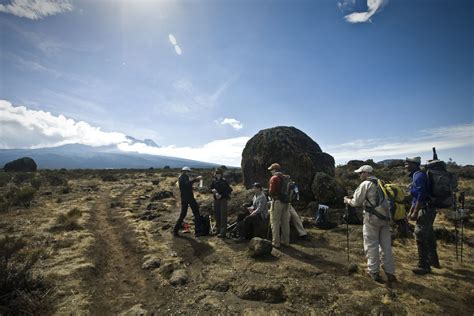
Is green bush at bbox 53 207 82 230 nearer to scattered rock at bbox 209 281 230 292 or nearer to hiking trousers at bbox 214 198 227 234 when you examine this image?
hiking trousers at bbox 214 198 227 234

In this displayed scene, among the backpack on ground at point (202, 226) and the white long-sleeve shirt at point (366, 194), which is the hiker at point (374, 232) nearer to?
the white long-sleeve shirt at point (366, 194)

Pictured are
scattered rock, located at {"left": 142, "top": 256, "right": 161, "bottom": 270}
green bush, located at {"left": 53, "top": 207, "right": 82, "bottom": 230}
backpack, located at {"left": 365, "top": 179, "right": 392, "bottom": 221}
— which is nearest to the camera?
backpack, located at {"left": 365, "top": 179, "right": 392, "bottom": 221}

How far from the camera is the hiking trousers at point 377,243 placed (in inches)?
245

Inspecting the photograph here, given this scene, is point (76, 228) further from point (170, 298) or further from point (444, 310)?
point (444, 310)

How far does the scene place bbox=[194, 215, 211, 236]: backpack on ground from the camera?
35.6 feet

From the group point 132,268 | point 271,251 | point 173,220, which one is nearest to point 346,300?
point 271,251

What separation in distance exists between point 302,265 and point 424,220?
361 centimetres

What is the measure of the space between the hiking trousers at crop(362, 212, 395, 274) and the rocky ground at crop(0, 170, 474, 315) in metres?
0.41

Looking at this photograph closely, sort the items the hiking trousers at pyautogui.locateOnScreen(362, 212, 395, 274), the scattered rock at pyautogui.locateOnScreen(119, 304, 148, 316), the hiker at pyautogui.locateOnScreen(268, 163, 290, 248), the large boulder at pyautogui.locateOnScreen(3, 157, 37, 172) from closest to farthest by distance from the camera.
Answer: the scattered rock at pyautogui.locateOnScreen(119, 304, 148, 316), the hiking trousers at pyautogui.locateOnScreen(362, 212, 395, 274), the hiker at pyautogui.locateOnScreen(268, 163, 290, 248), the large boulder at pyautogui.locateOnScreen(3, 157, 37, 172)

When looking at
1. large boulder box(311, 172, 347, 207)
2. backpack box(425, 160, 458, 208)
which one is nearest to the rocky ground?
backpack box(425, 160, 458, 208)

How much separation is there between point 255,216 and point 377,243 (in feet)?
14.8

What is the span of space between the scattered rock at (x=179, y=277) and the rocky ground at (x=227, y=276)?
0.10 feet

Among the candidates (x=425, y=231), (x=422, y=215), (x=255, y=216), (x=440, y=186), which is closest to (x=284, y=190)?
(x=255, y=216)

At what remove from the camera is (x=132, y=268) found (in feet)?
25.6
